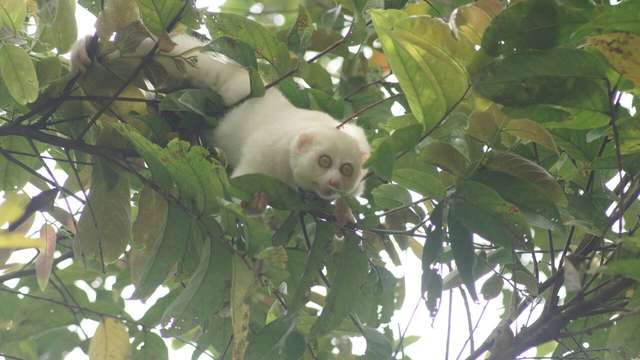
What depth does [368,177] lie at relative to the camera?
2629 millimetres

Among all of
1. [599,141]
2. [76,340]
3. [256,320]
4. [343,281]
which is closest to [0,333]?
[76,340]

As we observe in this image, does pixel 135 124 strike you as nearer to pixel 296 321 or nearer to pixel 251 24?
pixel 251 24

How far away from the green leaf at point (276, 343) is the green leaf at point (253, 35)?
834 mm

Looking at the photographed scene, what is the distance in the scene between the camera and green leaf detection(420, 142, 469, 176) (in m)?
2.09

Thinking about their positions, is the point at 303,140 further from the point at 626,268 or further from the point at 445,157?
the point at 626,268

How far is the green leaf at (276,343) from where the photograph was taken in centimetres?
234

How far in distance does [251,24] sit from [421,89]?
0.77 meters

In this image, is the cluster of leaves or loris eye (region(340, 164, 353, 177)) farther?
loris eye (region(340, 164, 353, 177))

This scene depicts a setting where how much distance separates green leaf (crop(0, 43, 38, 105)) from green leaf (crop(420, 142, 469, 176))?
1107mm

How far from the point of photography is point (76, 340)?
3301mm

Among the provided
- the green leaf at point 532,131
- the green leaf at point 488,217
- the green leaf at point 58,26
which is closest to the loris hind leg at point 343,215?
the green leaf at point 488,217

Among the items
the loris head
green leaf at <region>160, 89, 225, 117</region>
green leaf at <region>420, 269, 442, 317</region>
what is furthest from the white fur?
green leaf at <region>420, 269, 442, 317</region>

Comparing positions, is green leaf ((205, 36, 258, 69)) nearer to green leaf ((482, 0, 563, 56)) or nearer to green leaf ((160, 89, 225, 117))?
green leaf ((160, 89, 225, 117))

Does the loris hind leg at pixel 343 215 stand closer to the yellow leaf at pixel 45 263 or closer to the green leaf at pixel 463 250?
the green leaf at pixel 463 250
